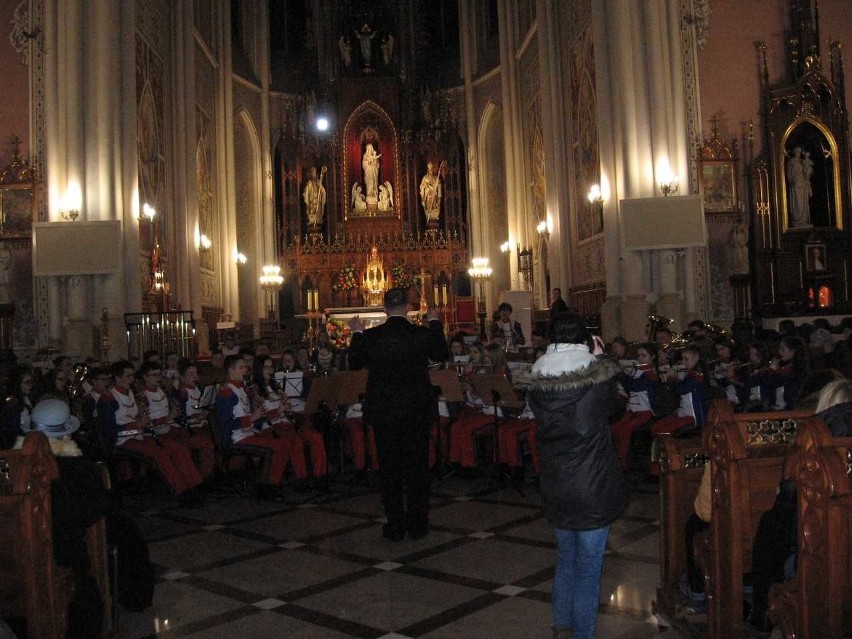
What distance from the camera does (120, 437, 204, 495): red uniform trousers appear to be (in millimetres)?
8445

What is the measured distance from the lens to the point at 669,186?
1537 cm

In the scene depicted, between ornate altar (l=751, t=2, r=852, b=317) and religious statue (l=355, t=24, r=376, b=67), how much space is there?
1629cm

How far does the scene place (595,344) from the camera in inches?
215

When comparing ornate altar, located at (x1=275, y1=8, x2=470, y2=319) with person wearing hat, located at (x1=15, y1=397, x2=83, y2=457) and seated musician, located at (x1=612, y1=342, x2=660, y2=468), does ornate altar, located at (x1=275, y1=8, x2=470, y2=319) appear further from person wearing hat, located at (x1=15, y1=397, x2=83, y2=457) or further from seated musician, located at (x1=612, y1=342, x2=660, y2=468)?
person wearing hat, located at (x1=15, y1=397, x2=83, y2=457)

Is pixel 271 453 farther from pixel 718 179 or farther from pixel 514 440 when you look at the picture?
pixel 718 179

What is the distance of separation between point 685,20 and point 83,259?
40.8 ft

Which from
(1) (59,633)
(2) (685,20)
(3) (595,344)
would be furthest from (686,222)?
(1) (59,633)

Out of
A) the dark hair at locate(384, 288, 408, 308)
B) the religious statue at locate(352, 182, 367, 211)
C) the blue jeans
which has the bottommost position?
the blue jeans

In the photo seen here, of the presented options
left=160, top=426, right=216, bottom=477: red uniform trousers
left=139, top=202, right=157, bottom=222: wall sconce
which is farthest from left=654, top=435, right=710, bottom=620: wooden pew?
left=139, top=202, right=157, bottom=222: wall sconce

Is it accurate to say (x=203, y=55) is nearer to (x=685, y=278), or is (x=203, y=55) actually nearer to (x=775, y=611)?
(x=685, y=278)

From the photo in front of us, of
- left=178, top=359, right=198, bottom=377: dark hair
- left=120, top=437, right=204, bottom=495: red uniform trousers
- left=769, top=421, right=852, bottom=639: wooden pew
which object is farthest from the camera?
left=178, top=359, right=198, bottom=377: dark hair

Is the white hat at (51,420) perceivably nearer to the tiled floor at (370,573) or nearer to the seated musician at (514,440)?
the tiled floor at (370,573)

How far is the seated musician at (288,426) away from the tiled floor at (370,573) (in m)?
0.61

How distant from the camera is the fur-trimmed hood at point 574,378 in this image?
13.9ft
